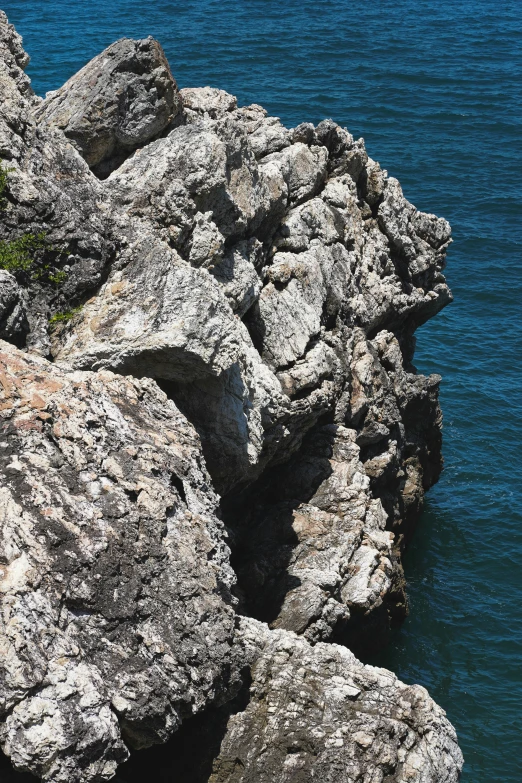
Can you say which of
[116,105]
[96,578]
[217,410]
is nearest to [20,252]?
[116,105]

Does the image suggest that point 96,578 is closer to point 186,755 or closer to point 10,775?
point 10,775

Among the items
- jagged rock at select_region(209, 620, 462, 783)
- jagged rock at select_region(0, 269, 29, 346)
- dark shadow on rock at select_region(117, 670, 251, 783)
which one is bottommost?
dark shadow on rock at select_region(117, 670, 251, 783)

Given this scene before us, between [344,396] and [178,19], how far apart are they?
74272 mm

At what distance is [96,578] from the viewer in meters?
19.1

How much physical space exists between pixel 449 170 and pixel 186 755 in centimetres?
5956

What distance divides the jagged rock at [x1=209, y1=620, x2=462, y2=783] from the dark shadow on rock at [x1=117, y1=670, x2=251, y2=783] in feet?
0.88

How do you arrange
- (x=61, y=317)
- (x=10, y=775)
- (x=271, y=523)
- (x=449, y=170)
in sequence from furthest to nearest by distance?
(x=449, y=170) → (x=271, y=523) → (x=61, y=317) → (x=10, y=775)

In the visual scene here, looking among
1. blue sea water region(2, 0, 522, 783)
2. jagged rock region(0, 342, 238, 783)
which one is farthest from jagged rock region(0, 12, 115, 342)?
blue sea water region(2, 0, 522, 783)

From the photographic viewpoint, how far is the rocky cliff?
19.0 metres

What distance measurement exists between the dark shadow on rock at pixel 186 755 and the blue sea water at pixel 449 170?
13.4 meters

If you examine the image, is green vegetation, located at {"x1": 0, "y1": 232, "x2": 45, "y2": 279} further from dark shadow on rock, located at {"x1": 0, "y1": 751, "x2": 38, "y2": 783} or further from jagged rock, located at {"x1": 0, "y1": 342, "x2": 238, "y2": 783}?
dark shadow on rock, located at {"x1": 0, "y1": 751, "x2": 38, "y2": 783}

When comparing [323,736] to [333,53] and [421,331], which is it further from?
[333,53]

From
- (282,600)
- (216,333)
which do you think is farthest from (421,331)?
(216,333)

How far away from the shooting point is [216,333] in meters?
25.3
